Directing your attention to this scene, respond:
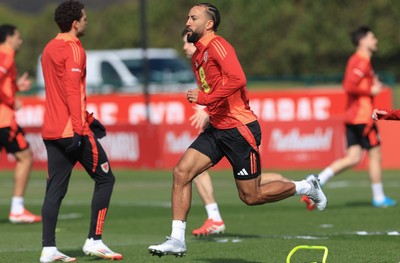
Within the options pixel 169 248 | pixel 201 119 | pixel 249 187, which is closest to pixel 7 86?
pixel 201 119

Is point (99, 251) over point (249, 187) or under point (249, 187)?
under

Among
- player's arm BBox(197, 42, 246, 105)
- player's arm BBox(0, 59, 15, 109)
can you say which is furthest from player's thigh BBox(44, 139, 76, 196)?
player's arm BBox(0, 59, 15, 109)

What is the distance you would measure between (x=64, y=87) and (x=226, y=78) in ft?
5.46

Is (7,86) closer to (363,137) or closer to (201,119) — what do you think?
(201,119)

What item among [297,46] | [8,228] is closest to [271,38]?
[297,46]

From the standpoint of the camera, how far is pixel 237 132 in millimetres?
10938

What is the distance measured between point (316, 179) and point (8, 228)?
5.21 m

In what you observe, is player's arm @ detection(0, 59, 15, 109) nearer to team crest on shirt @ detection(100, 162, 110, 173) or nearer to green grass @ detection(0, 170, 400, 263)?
green grass @ detection(0, 170, 400, 263)

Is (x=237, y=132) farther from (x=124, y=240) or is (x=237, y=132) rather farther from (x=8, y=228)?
(x=8, y=228)

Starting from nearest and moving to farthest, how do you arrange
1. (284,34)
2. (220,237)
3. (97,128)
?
(97,128)
(220,237)
(284,34)

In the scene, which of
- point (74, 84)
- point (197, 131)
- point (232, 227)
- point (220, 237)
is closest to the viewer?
point (74, 84)

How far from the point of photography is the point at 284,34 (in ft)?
214

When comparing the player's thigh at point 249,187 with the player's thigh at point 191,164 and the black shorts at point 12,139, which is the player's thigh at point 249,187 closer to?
the player's thigh at point 191,164

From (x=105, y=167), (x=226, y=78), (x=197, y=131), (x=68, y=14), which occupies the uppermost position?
(x=68, y=14)
